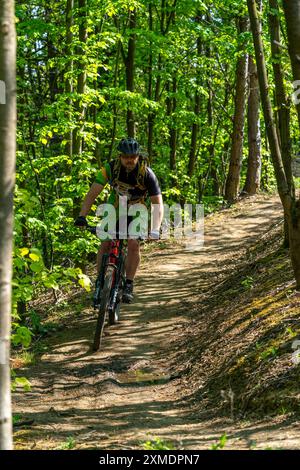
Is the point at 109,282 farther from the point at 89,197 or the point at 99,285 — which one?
the point at 89,197

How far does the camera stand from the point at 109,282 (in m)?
8.45

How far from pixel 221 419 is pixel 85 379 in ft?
7.89

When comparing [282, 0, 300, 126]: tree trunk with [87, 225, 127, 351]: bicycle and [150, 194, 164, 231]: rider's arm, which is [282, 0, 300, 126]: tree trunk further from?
[87, 225, 127, 351]: bicycle

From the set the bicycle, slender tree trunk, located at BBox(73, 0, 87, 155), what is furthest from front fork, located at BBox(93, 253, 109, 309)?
slender tree trunk, located at BBox(73, 0, 87, 155)

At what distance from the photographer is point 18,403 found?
22.0 feet

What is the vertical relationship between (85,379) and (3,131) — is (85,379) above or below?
below

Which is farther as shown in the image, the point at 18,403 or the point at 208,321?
the point at 208,321

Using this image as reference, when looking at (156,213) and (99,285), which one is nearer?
(156,213)

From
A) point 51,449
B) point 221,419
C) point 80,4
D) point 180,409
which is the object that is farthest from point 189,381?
point 80,4

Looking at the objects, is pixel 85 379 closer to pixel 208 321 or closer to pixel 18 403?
pixel 18 403

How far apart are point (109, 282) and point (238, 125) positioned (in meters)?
13.4

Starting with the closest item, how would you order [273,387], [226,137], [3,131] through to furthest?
[3,131] → [273,387] → [226,137]

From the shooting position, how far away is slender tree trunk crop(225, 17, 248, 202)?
20.1m

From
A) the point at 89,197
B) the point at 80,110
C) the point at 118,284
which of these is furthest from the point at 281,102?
the point at 80,110
